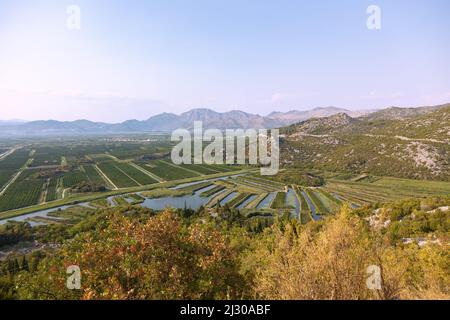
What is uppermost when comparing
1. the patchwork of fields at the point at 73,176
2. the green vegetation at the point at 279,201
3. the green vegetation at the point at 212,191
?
the patchwork of fields at the point at 73,176

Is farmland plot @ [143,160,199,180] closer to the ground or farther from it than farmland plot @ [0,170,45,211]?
farther from it

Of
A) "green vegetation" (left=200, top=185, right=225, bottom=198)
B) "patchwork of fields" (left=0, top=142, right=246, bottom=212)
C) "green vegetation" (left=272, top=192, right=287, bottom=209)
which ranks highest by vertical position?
"patchwork of fields" (left=0, top=142, right=246, bottom=212)

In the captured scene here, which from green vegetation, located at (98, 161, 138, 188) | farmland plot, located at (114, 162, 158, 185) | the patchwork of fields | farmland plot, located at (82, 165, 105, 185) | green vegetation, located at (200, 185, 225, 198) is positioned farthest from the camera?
farmland plot, located at (114, 162, 158, 185)

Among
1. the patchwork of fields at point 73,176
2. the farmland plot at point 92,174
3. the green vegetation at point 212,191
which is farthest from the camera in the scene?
the farmland plot at point 92,174

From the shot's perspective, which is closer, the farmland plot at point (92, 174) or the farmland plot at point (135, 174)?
the farmland plot at point (92, 174)

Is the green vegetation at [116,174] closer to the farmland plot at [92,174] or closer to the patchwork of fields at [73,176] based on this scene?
the patchwork of fields at [73,176]

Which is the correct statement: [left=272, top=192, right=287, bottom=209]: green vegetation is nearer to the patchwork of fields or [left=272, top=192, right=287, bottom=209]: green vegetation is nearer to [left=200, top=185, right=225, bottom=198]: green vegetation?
[left=200, top=185, right=225, bottom=198]: green vegetation

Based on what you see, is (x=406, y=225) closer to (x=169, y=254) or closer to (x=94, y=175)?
(x=169, y=254)

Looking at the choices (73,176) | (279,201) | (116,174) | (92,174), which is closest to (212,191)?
(279,201)

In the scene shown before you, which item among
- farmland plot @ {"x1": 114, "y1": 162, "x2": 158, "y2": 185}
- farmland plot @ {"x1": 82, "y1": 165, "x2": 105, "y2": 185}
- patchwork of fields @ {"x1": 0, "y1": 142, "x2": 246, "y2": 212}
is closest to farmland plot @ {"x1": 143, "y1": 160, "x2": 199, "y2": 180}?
patchwork of fields @ {"x1": 0, "y1": 142, "x2": 246, "y2": 212}

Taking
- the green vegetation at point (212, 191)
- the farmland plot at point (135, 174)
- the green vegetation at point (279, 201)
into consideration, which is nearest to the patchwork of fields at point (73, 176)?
the farmland plot at point (135, 174)

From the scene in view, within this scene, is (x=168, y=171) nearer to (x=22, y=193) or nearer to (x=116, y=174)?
(x=116, y=174)
